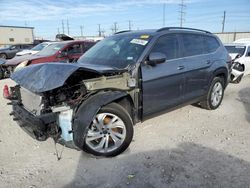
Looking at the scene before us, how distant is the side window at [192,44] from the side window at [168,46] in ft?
0.86

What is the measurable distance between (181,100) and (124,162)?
1.89 meters

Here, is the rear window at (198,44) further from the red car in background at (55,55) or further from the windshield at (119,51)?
the red car in background at (55,55)

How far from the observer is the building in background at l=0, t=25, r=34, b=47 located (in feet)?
155

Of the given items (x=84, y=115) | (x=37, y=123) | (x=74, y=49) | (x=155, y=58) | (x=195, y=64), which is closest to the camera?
(x=37, y=123)

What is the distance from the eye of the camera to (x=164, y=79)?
398 cm

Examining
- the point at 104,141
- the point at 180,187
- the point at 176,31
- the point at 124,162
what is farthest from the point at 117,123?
the point at 176,31

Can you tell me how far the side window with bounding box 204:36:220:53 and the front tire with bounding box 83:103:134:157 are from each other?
284 cm

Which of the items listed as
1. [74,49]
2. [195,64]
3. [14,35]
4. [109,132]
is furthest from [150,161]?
[14,35]

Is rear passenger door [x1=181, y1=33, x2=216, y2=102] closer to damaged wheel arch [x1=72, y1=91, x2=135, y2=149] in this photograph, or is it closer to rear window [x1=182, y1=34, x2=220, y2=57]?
rear window [x1=182, y1=34, x2=220, y2=57]

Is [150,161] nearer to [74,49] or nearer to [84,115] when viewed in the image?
[84,115]

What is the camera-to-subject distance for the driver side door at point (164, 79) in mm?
3764

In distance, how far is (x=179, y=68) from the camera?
4238 mm

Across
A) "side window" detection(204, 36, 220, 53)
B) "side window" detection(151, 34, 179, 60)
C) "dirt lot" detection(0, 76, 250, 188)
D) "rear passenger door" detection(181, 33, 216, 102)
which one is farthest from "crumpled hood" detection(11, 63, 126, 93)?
"side window" detection(204, 36, 220, 53)

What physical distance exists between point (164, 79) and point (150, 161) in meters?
1.45
